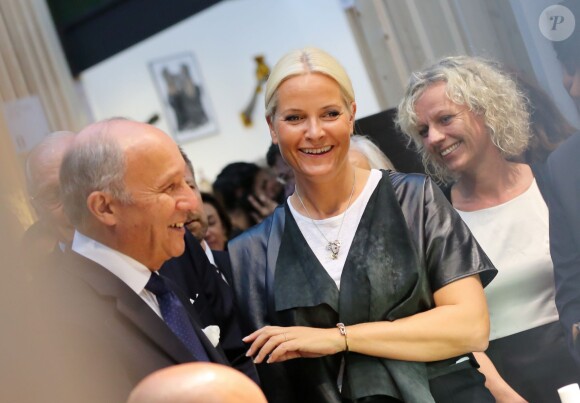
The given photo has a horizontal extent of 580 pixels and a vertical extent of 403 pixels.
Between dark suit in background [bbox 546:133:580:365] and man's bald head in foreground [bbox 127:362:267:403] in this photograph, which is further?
dark suit in background [bbox 546:133:580:365]

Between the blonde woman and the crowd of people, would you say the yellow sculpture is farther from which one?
the blonde woman

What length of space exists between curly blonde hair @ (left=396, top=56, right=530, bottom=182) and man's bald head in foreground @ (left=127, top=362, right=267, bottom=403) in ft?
3.92

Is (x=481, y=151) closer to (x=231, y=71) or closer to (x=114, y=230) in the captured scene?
(x=114, y=230)

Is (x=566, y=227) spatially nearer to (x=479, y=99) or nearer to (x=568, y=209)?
(x=568, y=209)

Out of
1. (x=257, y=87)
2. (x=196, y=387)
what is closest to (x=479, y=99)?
(x=196, y=387)

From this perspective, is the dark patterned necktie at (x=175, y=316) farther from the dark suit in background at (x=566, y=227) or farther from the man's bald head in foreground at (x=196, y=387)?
the dark suit in background at (x=566, y=227)

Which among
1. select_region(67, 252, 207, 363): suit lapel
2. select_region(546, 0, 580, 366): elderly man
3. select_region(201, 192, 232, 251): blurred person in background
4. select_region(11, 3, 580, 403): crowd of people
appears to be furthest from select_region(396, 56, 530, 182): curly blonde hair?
select_region(201, 192, 232, 251): blurred person in background

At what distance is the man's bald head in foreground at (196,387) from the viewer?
104 cm

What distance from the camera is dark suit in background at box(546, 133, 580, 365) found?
6.79 feet

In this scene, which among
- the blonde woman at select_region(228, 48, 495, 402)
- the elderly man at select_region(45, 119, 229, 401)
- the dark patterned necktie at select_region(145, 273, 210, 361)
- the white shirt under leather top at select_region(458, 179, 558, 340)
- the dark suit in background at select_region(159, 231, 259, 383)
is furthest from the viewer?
the white shirt under leather top at select_region(458, 179, 558, 340)

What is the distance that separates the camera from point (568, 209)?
6.92 feet

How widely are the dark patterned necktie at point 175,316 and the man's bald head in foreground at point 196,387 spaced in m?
0.54

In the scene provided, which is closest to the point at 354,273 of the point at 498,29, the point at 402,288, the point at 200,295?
the point at 402,288

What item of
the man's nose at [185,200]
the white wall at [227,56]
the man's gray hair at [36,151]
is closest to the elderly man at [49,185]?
the man's gray hair at [36,151]
